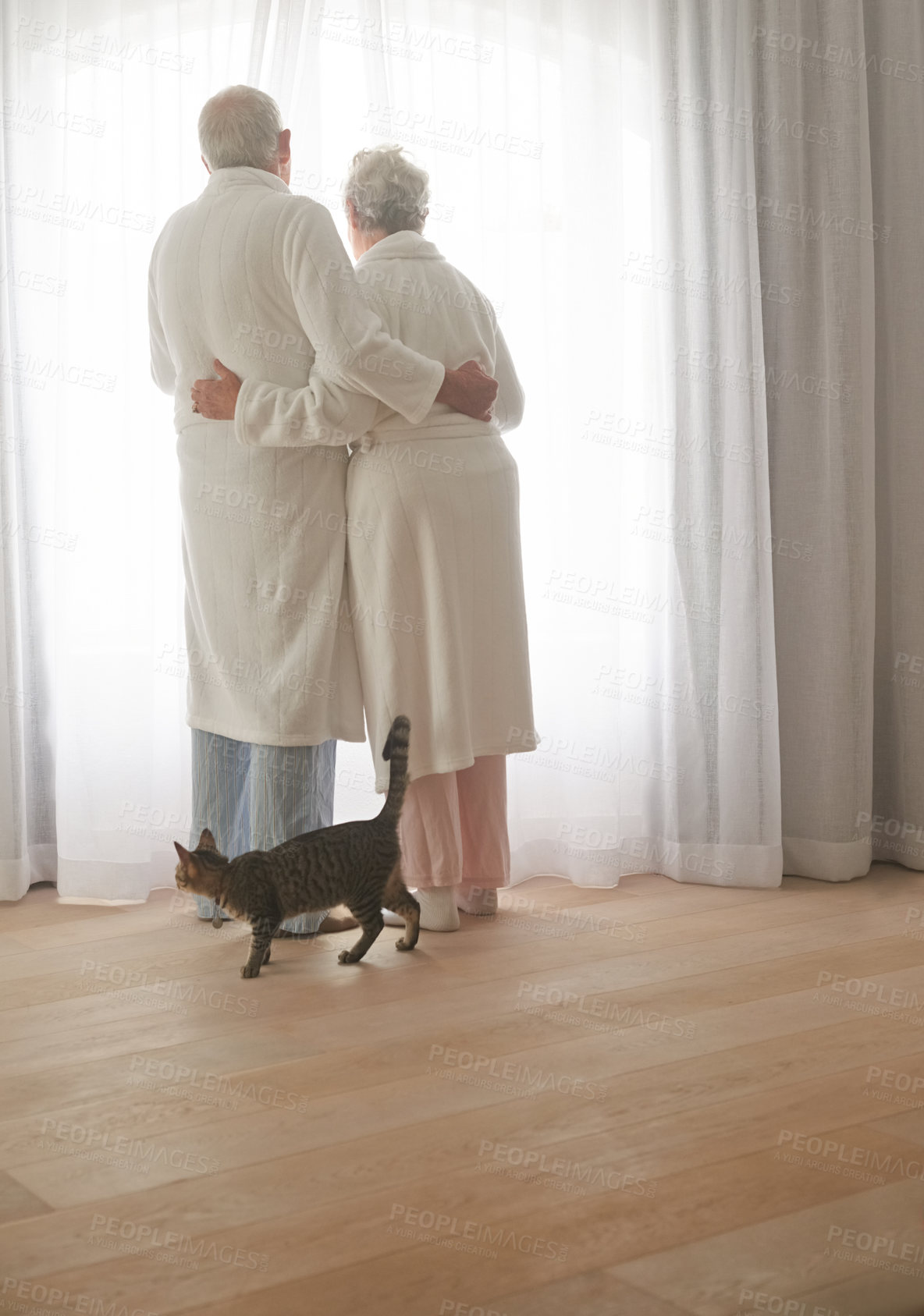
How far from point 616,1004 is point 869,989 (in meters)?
0.44

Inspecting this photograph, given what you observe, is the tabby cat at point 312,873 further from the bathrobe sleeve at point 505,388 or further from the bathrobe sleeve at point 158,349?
the bathrobe sleeve at point 158,349

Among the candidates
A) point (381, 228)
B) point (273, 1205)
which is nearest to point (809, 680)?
point (381, 228)

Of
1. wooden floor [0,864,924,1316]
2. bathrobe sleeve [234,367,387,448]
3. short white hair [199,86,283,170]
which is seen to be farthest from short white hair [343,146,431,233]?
wooden floor [0,864,924,1316]

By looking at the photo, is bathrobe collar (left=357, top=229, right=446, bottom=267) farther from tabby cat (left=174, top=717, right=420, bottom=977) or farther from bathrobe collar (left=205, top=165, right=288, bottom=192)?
tabby cat (left=174, top=717, right=420, bottom=977)

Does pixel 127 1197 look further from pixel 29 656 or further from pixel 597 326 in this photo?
pixel 597 326

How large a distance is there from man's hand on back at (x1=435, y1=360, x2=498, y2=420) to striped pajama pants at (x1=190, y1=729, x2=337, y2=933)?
0.71 m

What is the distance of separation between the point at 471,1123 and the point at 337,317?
4.53ft

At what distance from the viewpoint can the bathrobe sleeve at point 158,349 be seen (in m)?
2.44

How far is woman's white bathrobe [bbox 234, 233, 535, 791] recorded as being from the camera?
92.8 inches

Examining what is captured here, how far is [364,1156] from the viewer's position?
1.49 m

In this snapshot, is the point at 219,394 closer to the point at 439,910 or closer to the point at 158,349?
the point at 158,349

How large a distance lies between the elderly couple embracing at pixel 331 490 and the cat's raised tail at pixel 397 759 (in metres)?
0.13

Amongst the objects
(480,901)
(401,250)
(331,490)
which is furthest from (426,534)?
(480,901)

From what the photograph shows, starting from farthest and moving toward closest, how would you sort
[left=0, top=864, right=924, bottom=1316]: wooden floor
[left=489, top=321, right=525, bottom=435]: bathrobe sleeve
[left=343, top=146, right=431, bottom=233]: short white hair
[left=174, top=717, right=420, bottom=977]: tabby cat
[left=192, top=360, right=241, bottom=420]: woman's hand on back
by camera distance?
[left=489, top=321, right=525, bottom=435]: bathrobe sleeve
[left=343, top=146, right=431, bottom=233]: short white hair
[left=192, top=360, right=241, bottom=420]: woman's hand on back
[left=174, top=717, right=420, bottom=977]: tabby cat
[left=0, top=864, right=924, bottom=1316]: wooden floor
